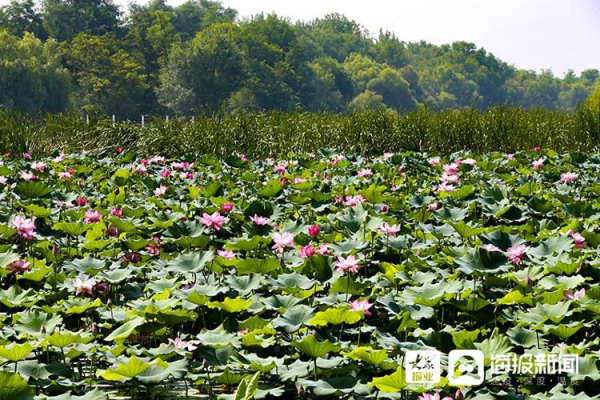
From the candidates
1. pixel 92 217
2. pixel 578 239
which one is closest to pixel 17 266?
pixel 92 217

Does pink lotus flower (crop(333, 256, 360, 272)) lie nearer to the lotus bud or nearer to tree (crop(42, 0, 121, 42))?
the lotus bud

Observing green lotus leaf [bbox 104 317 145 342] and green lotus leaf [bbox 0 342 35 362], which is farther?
green lotus leaf [bbox 104 317 145 342]

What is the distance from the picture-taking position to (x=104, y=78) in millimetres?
58750

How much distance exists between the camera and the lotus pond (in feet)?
7.19

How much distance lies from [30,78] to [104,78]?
10.1 m

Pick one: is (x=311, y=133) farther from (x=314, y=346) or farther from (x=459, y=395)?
(x=459, y=395)

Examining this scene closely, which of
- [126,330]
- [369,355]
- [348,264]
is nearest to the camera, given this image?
[369,355]

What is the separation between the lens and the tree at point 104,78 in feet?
191

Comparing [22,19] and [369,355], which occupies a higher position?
[22,19]

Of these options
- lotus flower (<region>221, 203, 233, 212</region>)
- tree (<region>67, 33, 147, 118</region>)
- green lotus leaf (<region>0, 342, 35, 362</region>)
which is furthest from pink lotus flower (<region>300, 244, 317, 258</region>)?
tree (<region>67, 33, 147, 118</region>)

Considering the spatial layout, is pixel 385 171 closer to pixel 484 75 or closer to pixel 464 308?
pixel 464 308

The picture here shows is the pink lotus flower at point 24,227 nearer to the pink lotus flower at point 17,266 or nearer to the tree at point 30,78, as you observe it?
the pink lotus flower at point 17,266

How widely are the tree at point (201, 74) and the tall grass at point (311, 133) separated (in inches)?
2013

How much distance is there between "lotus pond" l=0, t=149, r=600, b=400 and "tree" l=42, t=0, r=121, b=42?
7126 cm
